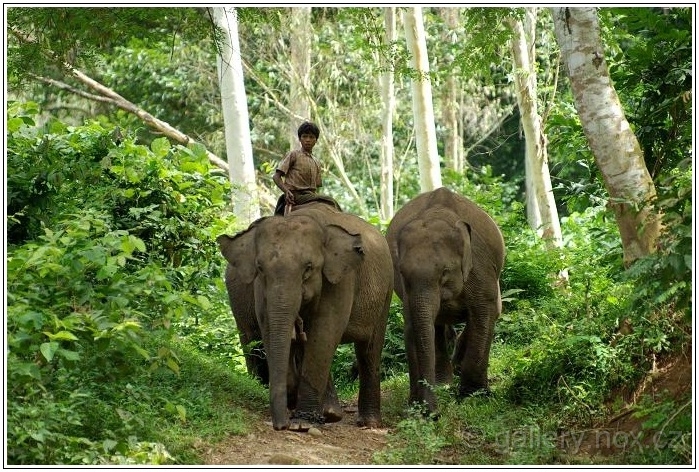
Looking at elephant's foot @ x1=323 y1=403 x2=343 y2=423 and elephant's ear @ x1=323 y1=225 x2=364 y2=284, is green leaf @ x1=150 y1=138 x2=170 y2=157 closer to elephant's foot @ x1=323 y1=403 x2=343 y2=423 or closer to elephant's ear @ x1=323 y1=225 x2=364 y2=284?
elephant's ear @ x1=323 y1=225 x2=364 y2=284

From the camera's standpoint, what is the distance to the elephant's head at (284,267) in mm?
9844

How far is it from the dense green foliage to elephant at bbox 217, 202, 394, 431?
17.0 inches

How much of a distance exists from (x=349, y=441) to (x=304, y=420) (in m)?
→ 0.40

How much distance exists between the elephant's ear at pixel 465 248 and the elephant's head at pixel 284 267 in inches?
49.7

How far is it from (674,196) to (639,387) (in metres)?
1.87

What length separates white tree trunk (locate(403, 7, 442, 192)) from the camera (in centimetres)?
1944

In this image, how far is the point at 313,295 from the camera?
10.3m

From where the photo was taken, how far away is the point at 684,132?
11.4 m

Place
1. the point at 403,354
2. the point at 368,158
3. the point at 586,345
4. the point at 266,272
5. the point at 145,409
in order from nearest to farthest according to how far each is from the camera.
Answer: the point at 145,409, the point at 266,272, the point at 586,345, the point at 403,354, the point at 368,158

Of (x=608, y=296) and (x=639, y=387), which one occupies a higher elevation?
(x=608, y=296)

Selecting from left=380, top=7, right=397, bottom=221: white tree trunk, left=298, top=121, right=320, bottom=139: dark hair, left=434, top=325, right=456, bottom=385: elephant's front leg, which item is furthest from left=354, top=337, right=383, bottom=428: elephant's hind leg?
left=380, top=7, right=397, bottom=221: white tree trunk

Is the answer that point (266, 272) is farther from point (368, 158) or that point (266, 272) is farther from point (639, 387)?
point (368, 158)

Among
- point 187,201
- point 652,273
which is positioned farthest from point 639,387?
point 187,201

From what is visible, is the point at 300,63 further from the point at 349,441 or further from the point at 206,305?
the point at 206,305
